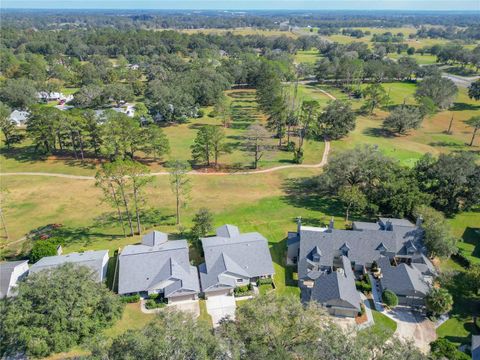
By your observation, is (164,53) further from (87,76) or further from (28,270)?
(28,270)

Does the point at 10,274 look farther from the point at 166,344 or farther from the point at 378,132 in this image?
the point at 378,132

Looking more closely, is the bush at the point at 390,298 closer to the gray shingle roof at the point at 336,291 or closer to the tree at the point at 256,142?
the gray shingle roof at the point at 336,291

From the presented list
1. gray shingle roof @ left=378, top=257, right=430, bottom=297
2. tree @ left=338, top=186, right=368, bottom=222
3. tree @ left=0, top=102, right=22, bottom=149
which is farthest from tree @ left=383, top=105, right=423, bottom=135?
tree @ left=0, top=102, right=22, bottom=149

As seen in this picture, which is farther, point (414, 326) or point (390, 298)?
point (390, 298)

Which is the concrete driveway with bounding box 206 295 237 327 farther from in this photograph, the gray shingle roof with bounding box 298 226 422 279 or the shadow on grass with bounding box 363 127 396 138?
the shadow on grass with bounding box 363 127 396 138

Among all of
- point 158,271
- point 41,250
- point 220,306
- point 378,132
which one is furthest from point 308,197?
point 378,132

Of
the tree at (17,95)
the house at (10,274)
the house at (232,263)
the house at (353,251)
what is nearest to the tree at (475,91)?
the house at (353,251)
